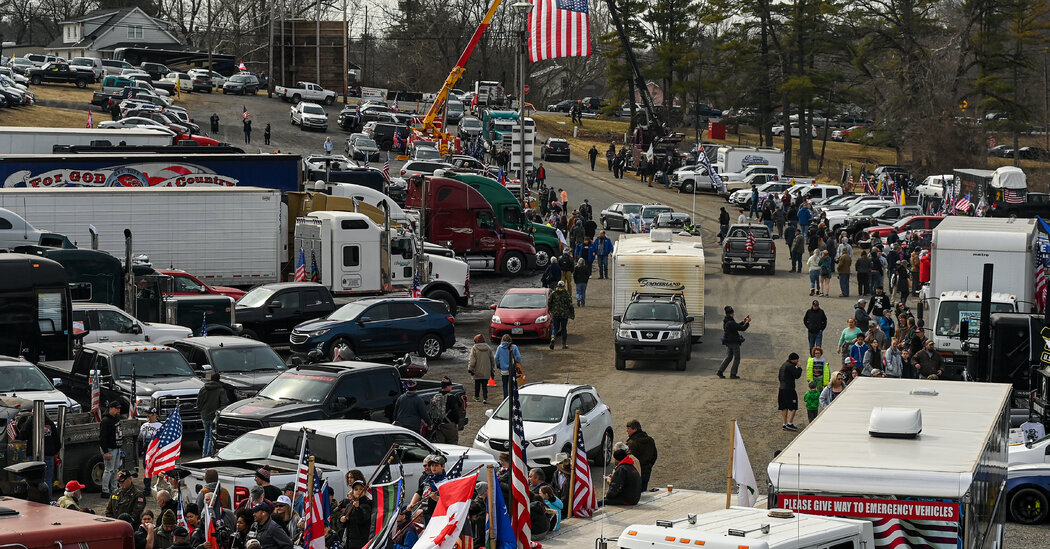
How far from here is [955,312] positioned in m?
26.6

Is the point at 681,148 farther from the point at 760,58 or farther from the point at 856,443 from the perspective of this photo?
the point at 856,443

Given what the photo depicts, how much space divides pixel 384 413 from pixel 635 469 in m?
4.64

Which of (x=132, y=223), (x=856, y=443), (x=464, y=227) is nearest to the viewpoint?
(x=856, y=443)

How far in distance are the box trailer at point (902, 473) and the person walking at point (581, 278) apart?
75.6 feet

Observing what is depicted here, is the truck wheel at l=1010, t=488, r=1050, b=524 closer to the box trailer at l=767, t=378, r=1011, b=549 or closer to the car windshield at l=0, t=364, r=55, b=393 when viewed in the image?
the box trailer at l=767, t=378, r=1011, b=549

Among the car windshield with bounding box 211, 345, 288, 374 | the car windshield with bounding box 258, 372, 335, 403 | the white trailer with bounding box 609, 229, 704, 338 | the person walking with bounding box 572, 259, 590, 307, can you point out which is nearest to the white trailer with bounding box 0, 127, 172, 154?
the person walking with bounding box 572, 259, 590, 307

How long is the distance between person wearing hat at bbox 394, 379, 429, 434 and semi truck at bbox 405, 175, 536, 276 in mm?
19555

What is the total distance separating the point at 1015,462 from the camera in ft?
57.6

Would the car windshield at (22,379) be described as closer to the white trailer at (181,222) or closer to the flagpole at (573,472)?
the flagpole at (573,472)

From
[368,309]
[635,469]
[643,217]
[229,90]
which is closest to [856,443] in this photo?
[635,469]

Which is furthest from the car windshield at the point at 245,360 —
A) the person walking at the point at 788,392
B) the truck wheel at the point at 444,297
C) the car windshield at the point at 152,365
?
the truck wheel at the point at 444,297

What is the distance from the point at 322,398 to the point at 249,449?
3.26m

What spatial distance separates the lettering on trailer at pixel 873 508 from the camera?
9.77 metres

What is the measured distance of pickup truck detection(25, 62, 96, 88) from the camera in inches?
3086
